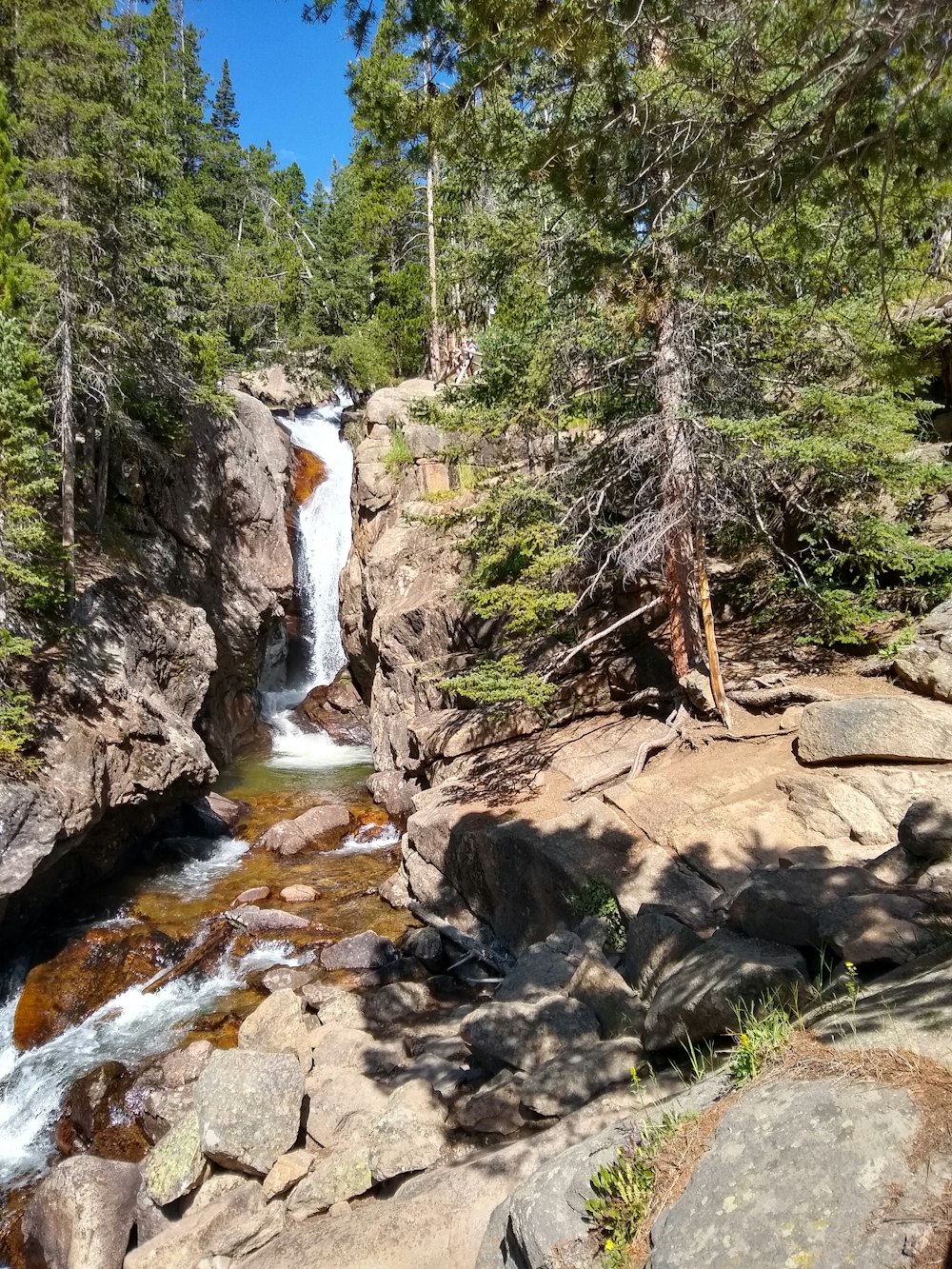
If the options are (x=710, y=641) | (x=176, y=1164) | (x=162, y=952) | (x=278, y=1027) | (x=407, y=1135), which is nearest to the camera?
(x=407, y=1135)

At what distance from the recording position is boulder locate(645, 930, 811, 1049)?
4.47m

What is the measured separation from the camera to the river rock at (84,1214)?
6270 mm

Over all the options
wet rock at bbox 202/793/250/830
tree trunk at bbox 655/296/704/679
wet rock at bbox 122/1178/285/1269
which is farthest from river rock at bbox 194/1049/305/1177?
wet rock at bbox 202/793/250/830

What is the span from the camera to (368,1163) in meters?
5.75

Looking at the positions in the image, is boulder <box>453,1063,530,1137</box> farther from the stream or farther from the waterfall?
the waterfall

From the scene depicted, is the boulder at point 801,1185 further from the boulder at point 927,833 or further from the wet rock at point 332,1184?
the wet rock at point 332,1184

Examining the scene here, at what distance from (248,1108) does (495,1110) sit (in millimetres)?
2490

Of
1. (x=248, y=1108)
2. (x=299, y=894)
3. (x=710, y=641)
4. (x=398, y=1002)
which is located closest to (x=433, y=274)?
(x=710, y=641)

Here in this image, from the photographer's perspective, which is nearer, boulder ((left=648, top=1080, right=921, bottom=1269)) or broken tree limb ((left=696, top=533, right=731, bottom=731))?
boulder ((left=648, top=1080, right=921, bottom=1269))

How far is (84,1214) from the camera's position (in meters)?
6.41

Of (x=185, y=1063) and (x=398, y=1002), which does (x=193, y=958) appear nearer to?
(x=185, y=1063)

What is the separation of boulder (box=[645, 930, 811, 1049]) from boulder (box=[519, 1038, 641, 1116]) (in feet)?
1.09

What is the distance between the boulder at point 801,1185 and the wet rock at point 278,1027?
20.6 ft

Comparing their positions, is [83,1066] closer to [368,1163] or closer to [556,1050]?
[368,1163]
